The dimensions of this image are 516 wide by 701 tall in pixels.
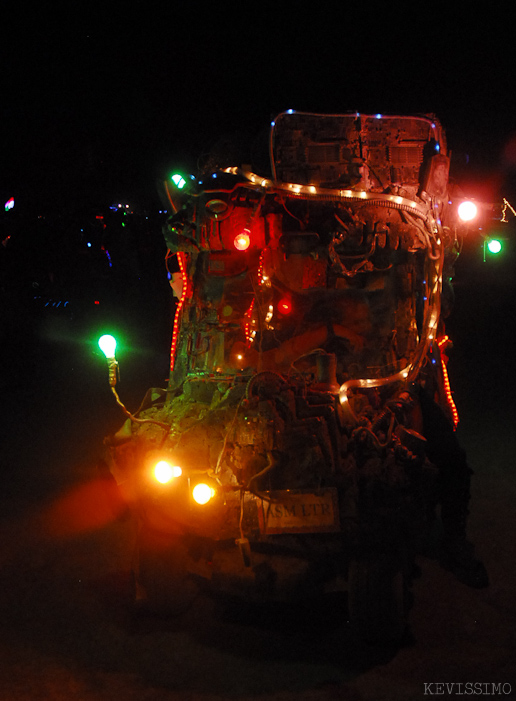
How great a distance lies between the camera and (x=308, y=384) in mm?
4812

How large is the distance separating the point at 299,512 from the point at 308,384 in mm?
1176

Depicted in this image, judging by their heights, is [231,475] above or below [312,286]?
below

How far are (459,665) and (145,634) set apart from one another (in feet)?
7.63

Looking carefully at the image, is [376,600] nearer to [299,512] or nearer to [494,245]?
[299,512]

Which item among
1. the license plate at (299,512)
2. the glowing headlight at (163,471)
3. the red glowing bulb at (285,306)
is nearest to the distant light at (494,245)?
the red glowing bulb at (285,306)

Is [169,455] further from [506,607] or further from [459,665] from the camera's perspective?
[506,607]

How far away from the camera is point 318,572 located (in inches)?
162

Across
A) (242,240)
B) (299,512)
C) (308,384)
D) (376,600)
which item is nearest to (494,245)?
(242,240)

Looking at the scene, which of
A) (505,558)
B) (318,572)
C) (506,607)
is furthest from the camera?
(505,558)

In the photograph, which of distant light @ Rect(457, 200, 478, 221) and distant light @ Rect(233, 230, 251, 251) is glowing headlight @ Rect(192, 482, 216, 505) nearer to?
distant light @ Rect(233, 230, 251, 251)

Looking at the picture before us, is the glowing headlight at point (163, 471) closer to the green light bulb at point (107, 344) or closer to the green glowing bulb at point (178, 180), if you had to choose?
the green light bulb at point (107, 344)

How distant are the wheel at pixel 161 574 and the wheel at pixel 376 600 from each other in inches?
51.7

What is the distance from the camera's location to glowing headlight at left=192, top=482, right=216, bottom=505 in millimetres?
4047

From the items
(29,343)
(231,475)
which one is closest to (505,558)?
(231,475)
